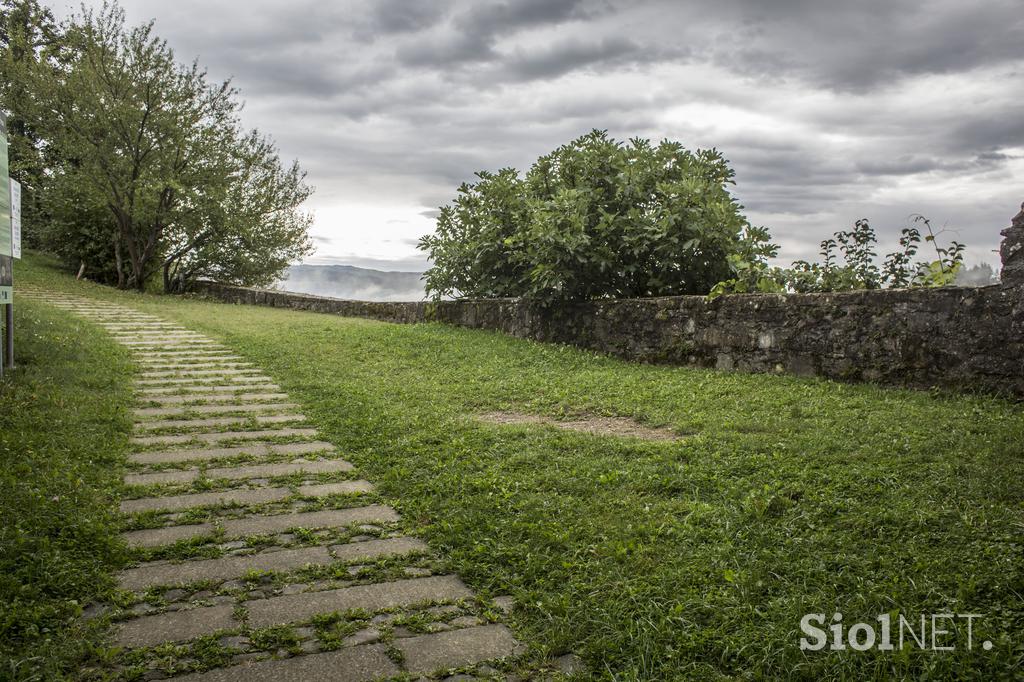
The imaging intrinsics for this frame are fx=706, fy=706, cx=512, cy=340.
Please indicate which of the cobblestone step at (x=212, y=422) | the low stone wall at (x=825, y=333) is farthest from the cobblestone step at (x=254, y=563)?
the low stone wall at (x=825, y=333)

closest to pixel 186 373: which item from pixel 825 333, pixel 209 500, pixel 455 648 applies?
pixel 209 500

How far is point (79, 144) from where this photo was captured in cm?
Answer: 1831

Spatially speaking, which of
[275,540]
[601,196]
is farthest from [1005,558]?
[601,196]

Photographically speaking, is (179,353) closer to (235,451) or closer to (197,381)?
(197,381)

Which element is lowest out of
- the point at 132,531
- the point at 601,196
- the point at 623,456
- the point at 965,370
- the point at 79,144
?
the point at 132,531

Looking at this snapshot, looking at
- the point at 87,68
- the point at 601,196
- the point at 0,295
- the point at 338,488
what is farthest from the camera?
the point at 87,68

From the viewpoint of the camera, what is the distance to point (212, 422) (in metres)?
5.88

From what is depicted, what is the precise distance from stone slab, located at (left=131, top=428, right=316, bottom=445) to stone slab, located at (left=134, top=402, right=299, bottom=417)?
0.71 meters

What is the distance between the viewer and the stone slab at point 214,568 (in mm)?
3047

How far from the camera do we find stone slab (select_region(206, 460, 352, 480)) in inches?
179

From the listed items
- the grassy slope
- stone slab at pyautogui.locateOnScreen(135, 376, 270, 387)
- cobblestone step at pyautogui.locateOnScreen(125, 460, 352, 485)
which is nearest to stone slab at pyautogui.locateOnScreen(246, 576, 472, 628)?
the grassy slope

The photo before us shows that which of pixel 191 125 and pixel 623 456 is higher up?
pixel 191 125

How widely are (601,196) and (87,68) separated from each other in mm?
15556

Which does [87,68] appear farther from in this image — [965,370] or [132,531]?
[965,370]
